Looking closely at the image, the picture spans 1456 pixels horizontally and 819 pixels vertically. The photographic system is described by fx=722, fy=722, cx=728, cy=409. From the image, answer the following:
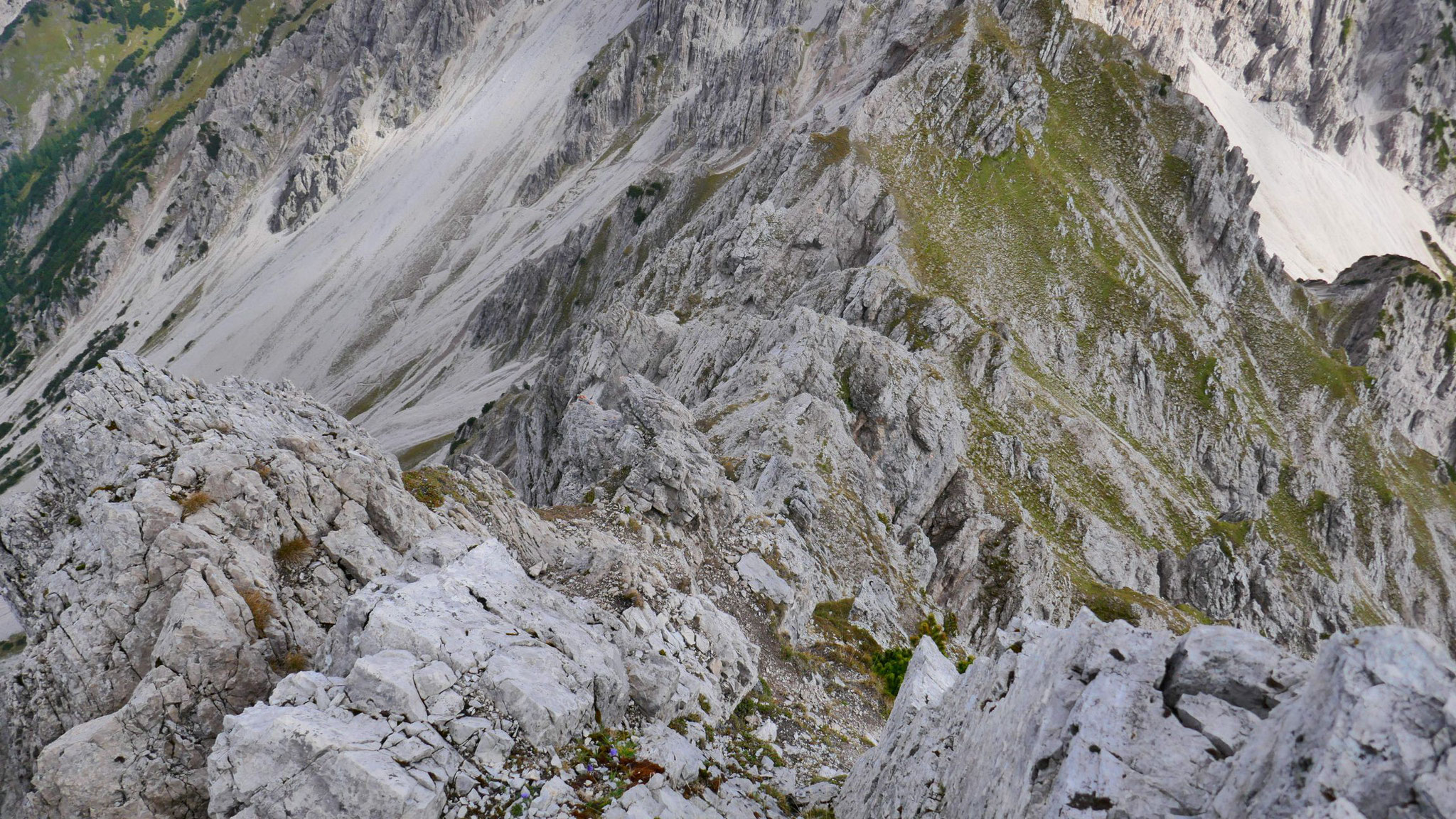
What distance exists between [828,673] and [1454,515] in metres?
122

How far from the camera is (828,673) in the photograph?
25125 mm

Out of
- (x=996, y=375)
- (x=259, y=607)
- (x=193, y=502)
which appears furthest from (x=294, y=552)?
(x=996, y=375)

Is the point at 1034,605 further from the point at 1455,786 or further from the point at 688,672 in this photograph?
the point at 1455,786

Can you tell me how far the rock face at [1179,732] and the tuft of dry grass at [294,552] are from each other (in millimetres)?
13869

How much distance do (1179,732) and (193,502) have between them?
19912 mm

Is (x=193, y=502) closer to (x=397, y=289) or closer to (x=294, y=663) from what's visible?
(x=294, y=663)

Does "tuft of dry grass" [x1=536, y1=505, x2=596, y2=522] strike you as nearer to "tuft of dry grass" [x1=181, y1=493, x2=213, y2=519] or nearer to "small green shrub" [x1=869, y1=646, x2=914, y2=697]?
"tuft of dry grass" [x1=181, y1=493, x2=213, y2=519]

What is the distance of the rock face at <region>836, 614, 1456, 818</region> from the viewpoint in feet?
22.6

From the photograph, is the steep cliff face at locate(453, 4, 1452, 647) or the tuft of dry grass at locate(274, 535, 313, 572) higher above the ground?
the steep cliff face at locate(453, 4, 1452, 647)

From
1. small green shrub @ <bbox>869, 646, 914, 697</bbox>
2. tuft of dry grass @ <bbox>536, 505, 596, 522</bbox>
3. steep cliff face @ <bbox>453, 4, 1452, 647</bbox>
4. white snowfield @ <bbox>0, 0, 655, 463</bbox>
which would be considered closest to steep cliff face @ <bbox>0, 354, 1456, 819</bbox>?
small green shrub @ <bbox>869, 646, 914, 697</bbox>

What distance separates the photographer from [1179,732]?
30.6ft

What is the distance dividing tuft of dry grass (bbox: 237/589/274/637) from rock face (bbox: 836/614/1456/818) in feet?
41.6

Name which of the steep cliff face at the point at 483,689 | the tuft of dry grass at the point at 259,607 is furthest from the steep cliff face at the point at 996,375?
the tuft of dry grass at the point at 259,607

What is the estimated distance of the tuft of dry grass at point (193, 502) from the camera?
54.6ft
